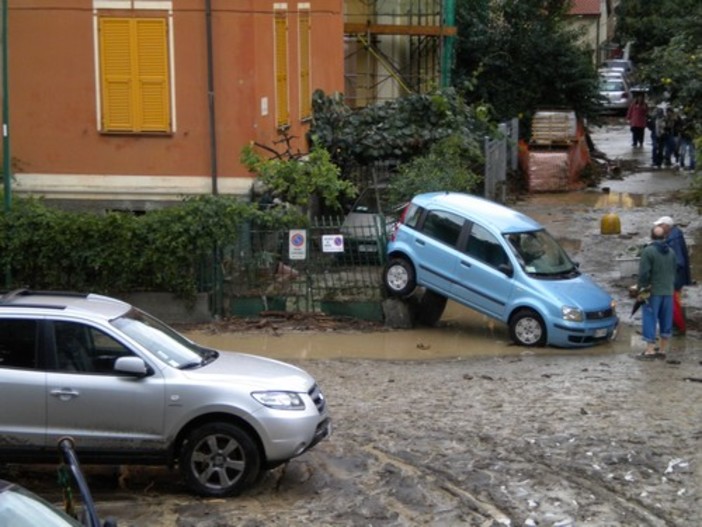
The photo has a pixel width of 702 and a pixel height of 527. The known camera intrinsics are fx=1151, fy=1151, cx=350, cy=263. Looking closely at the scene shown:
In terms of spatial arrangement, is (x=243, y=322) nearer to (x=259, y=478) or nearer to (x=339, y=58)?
(x=259, y=478)

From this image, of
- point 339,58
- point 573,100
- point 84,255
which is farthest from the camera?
point 573,100

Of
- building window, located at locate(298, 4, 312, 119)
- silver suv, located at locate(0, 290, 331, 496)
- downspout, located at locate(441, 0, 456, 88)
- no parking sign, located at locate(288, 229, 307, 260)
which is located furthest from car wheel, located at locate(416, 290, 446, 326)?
downspout, located at locate(441, 0, 456, 88)

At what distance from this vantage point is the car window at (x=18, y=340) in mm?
9000

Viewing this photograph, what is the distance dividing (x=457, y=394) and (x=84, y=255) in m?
6.27

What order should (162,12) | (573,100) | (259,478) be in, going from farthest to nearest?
(573,100) < (162,12) < (259,478)

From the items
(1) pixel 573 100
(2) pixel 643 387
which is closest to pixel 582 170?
(1) pixel 573 100

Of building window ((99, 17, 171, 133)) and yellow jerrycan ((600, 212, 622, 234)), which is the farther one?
yellow jerrycan ((600, 212, 622, 234))

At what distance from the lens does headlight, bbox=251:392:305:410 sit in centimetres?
892

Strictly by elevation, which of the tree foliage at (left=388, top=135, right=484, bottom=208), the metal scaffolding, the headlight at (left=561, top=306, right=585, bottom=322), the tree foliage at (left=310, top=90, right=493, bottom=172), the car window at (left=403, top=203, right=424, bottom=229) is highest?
the metal scaffolding

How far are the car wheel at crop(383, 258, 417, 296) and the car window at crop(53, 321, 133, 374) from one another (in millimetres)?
7877

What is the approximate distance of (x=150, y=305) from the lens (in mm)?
16516

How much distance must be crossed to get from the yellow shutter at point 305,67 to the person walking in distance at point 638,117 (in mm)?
15820

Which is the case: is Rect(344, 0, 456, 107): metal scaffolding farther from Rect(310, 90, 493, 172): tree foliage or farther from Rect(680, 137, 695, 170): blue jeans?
Rect(680, 137, 695, 170): blue jeans

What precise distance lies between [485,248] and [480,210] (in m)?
0.66
